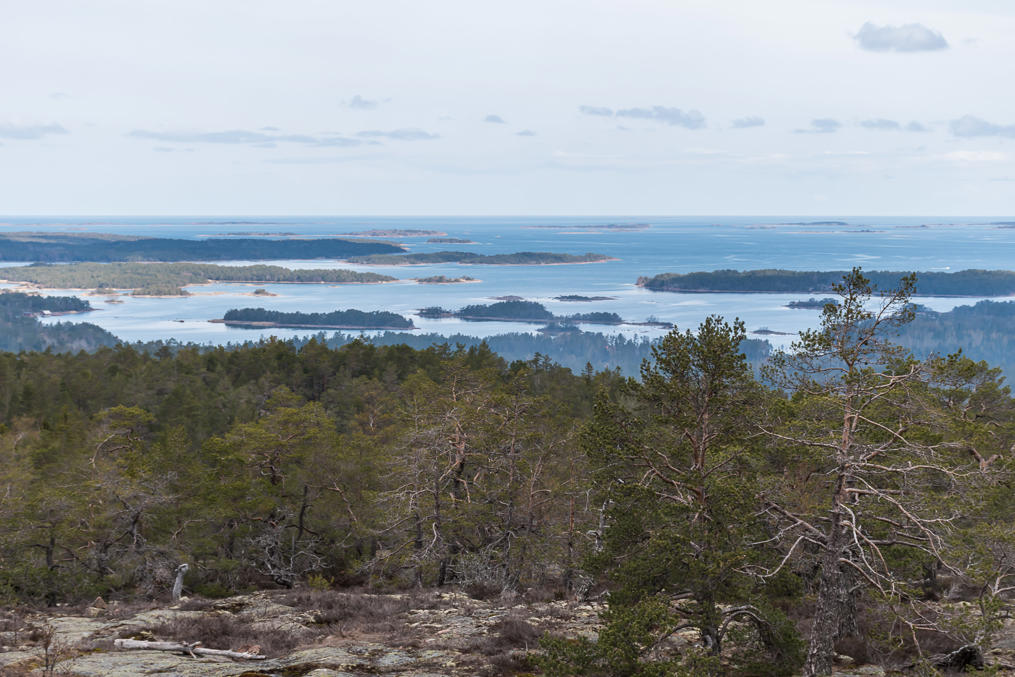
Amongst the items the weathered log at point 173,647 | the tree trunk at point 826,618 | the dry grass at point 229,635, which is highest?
the tree trunk at point 826,618

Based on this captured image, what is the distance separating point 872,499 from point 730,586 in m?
3.39

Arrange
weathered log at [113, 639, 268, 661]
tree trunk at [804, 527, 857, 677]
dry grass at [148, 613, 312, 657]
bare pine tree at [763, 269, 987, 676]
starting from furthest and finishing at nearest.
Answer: dry grass at [148, 613, 312, 657] → weathered log at [113, 639, 268, 661] → tree trunk at [804, 527, 857, 677] → bare pine tree at [763, 269, 987, 676]

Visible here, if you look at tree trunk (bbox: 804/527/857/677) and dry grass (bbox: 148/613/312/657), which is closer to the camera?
tree trunk (bbox: 804/527/857/677)

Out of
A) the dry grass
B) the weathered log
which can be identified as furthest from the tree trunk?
the weathered log

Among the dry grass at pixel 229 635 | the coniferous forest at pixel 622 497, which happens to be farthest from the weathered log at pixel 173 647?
the coniferous forest at pixel 622 497

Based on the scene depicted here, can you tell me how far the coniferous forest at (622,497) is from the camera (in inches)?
566

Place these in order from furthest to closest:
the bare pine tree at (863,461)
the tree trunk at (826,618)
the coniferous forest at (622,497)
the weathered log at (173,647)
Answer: the weathered log at (173,647), the coniferous forest at (622,497), the tree trunk at (826,618), the bare pine tree at (863,461)

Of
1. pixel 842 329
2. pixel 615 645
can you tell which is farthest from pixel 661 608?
pixel 842 329

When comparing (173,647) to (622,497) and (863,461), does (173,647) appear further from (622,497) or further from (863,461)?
(863,461)

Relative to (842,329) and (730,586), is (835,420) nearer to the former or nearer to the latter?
(842,329)

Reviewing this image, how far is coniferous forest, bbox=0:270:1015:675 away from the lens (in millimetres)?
14375

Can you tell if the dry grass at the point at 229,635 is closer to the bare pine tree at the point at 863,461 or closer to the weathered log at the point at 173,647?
the weathered log at the point at 173,647

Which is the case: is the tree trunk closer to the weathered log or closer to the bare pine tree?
the bare pine tree

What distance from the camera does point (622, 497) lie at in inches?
644
